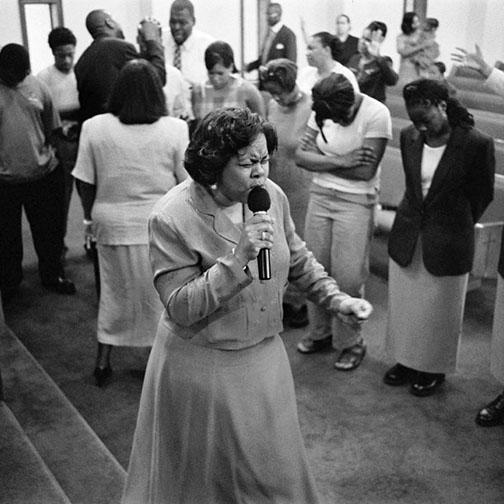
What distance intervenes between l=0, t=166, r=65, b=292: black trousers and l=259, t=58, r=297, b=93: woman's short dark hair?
1511mm

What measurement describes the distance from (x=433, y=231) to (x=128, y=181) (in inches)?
53.5

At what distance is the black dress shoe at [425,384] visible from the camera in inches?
151

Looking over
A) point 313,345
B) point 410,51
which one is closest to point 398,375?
point 313,345

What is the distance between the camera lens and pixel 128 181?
362 cm

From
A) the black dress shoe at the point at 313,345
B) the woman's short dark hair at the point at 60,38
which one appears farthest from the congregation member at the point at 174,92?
the black dress shoe at the point at 313,345

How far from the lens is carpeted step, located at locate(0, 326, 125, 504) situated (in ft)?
10.3

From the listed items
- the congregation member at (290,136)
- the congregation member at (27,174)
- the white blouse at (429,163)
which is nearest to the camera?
the white blouse at (429,163)

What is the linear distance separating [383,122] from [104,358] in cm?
177

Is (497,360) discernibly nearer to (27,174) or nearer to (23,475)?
(23,475)

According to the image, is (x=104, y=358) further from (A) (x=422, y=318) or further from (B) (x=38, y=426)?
(A) (x=422, y=318)

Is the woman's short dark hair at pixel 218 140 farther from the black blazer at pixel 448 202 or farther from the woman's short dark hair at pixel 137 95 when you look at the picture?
the black blazer at pixel 448 202

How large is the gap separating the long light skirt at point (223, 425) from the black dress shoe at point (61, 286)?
116 inches

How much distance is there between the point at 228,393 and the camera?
7.29 feet

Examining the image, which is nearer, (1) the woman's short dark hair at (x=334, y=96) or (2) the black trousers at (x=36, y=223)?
(1) the woman's short dark hair at (x=334, y=96)
